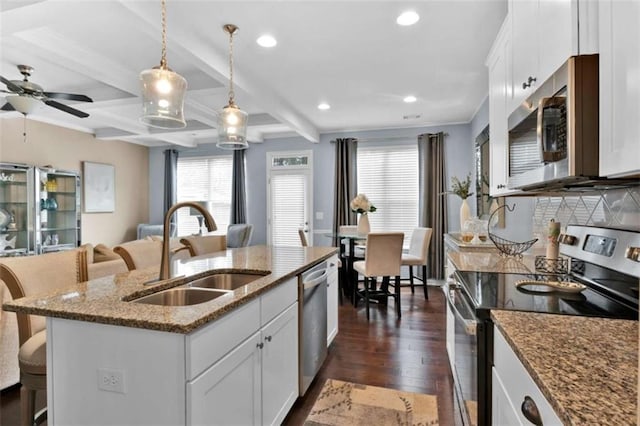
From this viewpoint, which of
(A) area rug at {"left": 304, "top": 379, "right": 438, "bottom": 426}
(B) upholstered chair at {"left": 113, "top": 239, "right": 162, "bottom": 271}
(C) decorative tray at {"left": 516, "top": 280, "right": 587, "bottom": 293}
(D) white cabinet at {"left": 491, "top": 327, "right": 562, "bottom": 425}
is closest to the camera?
(D) white cabinet at {"left": 491, "top": 327, "right": 562, "bottom": 425}

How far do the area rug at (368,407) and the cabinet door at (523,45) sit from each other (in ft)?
6.43

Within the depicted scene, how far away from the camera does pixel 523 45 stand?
71.9 inches

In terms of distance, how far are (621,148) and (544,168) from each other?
401 mm

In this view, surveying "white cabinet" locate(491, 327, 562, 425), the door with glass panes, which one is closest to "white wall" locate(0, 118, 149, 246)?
the door with glass panes

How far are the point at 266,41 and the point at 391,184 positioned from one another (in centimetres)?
362

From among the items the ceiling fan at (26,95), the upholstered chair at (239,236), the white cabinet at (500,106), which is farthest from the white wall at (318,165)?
the ceiling fan at (26,95)

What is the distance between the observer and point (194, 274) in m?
1.86

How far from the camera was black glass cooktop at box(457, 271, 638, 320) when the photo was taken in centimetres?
115

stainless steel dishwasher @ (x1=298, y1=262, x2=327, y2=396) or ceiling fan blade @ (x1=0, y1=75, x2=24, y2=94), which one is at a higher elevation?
ceiling fan blade @ (x1=0, y1=75, x2=24, y2=94)

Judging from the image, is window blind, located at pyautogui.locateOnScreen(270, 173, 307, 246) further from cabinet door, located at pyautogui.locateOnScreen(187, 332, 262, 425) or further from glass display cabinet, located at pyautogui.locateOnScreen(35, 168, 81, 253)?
cabinet door, located at pyautogui.locateOnScreen(187, 332, 262, 425)

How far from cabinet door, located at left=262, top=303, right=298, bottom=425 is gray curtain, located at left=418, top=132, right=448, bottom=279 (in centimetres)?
397

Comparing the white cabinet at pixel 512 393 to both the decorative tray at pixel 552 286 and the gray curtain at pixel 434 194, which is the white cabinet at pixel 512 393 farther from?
the gray curtain at pixel 434 194

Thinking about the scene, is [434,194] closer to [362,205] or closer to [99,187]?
[362,205]

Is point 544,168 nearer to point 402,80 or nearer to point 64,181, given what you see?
point 402,80
